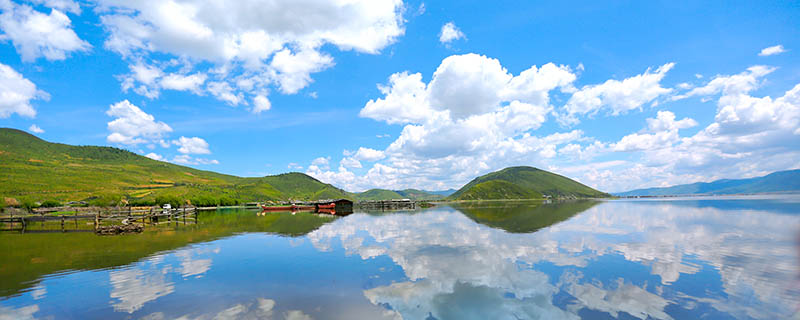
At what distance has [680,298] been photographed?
15797mm

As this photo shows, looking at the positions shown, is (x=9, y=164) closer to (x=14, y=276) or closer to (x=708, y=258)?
(x=14, y=276)

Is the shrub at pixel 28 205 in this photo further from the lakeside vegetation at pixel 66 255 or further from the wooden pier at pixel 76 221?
the lakeside vegetation at pixel 66 255

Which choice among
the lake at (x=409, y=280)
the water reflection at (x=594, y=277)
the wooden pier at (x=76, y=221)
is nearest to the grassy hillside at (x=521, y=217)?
the water reflection at (x=594, y=277)

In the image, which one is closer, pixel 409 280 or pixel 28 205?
pixel 409 280

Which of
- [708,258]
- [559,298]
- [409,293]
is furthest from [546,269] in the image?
[708,258]

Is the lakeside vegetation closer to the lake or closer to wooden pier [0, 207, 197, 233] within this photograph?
the lake

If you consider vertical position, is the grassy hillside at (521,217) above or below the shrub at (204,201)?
below

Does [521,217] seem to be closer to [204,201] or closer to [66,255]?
[66,255]

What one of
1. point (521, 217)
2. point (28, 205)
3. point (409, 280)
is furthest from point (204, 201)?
point (409, 280)

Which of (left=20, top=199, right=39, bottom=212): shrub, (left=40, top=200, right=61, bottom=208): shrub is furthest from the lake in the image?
(left=40, top=200, right=61, bottom=208): shrub

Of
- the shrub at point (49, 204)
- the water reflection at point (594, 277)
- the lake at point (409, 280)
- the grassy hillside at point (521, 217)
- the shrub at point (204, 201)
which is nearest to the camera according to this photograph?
the lake at point (409, 280)

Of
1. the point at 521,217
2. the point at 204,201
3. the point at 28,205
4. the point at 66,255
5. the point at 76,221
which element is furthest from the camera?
the point at 204,201

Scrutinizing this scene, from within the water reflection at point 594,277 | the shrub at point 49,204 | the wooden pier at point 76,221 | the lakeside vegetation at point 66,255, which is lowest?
the water reflection at point 594,277

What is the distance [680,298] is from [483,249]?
1512 centimetres
